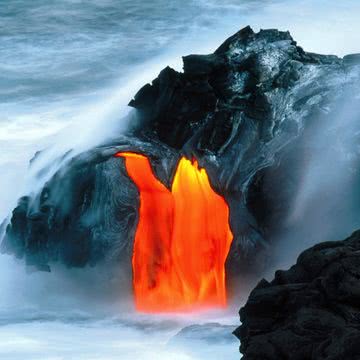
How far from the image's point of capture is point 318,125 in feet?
50.3

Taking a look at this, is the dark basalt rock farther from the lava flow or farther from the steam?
the lava flow

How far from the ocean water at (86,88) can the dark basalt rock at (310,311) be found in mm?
1974

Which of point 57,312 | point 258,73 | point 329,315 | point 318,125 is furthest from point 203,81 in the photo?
point 329,315

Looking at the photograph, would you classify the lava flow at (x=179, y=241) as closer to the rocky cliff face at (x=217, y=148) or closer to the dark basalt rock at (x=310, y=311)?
the rocky cliff face at (x=217, y=148)

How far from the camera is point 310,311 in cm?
1018

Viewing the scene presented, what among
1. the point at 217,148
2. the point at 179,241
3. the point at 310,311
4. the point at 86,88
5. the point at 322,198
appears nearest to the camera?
the point at 310,311

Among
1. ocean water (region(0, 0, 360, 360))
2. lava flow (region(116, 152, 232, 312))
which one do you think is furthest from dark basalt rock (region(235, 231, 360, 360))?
lava flow (region(116, 152, 232, 312))

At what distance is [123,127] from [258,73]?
2.27 meters

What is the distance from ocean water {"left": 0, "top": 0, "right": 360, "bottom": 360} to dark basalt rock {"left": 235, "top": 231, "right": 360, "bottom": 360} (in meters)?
1.97

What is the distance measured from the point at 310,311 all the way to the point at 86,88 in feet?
82.1

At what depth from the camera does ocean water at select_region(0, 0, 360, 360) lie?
14.3 meters

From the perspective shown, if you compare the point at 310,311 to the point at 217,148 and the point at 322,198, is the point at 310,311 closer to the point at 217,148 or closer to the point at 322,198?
the point at 322,198

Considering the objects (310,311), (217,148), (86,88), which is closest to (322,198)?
(217,148)

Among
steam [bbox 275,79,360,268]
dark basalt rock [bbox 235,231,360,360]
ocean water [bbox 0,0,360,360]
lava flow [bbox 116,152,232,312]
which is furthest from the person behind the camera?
lava flow [bbox 116,152,232,312]
